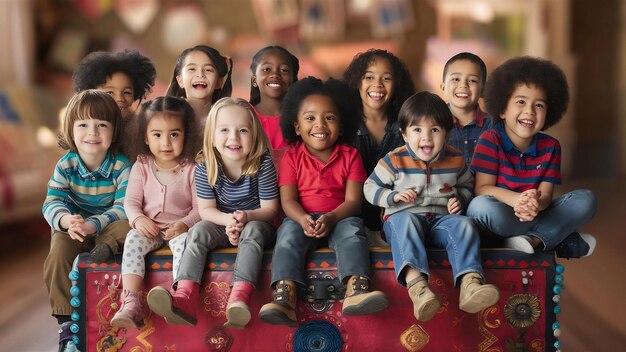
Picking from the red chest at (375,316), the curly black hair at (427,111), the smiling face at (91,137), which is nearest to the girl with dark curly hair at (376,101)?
the curly black hair at (427,111)

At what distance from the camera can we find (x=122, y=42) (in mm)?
6273

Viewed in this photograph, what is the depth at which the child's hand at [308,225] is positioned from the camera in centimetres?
193

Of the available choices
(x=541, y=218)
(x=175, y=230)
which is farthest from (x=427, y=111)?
(x=175, y=230)

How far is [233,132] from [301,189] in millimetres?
234

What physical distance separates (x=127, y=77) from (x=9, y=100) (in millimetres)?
2685

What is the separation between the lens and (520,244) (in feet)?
6.25

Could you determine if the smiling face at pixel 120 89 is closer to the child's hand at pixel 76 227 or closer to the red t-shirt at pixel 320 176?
the child's hand at pixel 76 227

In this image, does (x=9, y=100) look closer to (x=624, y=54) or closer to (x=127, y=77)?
(x=127, y=77)

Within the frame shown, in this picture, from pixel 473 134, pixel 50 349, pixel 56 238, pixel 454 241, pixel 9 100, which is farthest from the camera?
pixel 9 100

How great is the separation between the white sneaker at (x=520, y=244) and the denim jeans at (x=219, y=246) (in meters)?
0.60

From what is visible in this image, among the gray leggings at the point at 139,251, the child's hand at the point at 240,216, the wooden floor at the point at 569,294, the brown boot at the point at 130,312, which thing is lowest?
the wooden floor at the point at 569,294

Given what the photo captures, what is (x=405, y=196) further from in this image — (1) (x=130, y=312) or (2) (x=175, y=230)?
(1) (x=130, y=312)

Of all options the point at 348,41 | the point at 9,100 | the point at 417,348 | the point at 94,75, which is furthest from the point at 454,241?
the point at 348,41

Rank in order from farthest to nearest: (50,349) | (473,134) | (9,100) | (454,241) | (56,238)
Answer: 1. (9,100)
2. (50,349)
3. (473,134)
4. (56,238)
5. (454,241)
